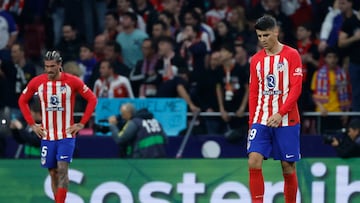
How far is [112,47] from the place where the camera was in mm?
20625

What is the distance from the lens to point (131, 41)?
21.1 m

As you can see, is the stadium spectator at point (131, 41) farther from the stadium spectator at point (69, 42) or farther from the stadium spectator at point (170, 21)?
the stadium spectator at point (69, 42)

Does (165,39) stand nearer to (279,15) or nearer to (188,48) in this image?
(188,48)

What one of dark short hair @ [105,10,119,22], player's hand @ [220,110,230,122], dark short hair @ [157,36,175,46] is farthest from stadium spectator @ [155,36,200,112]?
dark short hair @ [105,10,119,22]

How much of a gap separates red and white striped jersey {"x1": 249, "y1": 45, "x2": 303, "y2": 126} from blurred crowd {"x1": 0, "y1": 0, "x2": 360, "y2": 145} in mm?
5509

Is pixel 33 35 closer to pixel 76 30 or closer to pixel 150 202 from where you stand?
pixel 76 30

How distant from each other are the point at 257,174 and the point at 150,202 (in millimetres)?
3098

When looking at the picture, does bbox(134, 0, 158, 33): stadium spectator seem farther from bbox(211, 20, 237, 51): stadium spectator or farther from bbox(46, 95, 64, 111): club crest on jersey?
bbox(46, 95, 64, 111): club crest on jersey

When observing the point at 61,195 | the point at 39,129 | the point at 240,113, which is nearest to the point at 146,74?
the point at 240,113

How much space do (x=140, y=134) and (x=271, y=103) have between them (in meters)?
4.44

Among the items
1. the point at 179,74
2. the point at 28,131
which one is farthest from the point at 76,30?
the point at 28,131

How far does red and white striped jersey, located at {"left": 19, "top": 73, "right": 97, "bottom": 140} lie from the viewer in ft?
53.3

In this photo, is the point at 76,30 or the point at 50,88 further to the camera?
the point at 76,30

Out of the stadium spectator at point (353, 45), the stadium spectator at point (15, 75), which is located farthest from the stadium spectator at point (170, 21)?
the stadium spectator at point (353, 45)
